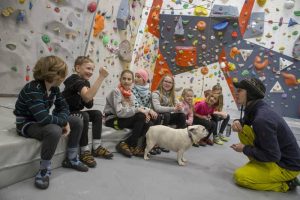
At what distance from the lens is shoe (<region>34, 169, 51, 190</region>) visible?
205 cm

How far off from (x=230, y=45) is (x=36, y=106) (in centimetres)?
534

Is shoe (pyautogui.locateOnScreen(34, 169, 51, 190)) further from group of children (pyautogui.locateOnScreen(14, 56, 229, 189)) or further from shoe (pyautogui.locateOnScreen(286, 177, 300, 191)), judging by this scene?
shoe (pyautogui.locateOnScreen(286, 177, 300, 191))

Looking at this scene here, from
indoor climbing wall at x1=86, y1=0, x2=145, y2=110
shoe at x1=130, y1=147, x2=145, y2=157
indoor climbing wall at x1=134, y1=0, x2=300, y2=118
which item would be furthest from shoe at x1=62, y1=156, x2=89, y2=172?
indoor climbing wall at x1=134, y1=0, x2=300, y2=118

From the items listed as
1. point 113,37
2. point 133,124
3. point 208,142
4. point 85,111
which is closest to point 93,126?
point 85,111

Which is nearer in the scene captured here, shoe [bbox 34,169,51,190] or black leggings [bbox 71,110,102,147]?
shoe [bbox 34,169,51,190]

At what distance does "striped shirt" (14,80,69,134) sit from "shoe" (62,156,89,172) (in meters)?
0.42

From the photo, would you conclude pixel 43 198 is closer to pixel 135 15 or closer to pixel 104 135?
pixel 104 135

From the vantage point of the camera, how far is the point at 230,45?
661 centimetres

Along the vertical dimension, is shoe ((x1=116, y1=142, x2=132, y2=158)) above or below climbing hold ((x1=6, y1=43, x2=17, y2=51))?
below

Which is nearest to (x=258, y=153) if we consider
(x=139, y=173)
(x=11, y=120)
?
(x=139, y=173)

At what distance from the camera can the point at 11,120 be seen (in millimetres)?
2602

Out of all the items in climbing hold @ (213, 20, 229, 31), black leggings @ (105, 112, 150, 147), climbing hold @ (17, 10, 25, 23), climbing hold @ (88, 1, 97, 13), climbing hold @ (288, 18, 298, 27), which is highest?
climbing hold @ (288, 18, 298, 27)

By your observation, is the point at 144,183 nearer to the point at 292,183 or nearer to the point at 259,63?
the point at 292,183

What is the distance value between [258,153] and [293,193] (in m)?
0.51
